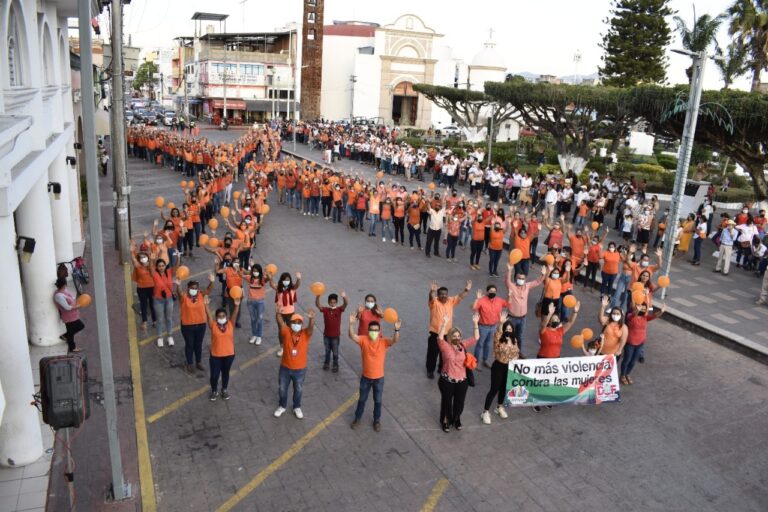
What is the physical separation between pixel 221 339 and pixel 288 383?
1037 mm

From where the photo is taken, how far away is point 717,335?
1182 cm

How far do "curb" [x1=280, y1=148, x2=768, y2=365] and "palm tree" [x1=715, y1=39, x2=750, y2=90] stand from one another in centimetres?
2169

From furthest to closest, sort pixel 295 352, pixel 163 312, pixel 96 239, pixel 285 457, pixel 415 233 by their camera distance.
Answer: pixel 415 233
pixel 163 312
pixel 295 352
pixel 285 457
pixel 96 239

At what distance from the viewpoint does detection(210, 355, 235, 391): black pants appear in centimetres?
841

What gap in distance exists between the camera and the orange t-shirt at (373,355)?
777 centimetres

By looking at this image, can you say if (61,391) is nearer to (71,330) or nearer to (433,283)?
(71,330)

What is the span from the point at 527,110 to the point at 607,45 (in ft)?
59.1

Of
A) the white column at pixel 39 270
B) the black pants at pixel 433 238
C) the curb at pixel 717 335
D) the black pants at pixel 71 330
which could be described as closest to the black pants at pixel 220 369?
the black pants at pixel 71 330

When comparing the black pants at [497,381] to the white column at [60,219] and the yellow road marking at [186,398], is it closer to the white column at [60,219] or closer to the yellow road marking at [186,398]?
the yellow road marking at [186,398]

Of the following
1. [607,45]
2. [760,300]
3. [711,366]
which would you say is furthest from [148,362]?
[607,45]

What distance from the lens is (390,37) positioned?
61438 millimetres

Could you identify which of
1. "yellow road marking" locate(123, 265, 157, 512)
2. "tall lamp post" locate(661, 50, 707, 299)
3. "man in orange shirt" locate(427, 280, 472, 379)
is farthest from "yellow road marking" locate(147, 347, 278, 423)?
"tall lamp post" locate(661, 50, 707, 299)

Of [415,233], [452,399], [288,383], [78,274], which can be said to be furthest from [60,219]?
[452,399]

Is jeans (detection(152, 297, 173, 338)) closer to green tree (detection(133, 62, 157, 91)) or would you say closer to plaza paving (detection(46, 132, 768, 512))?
plaza paving (detection(46, 132, 768, 512))
